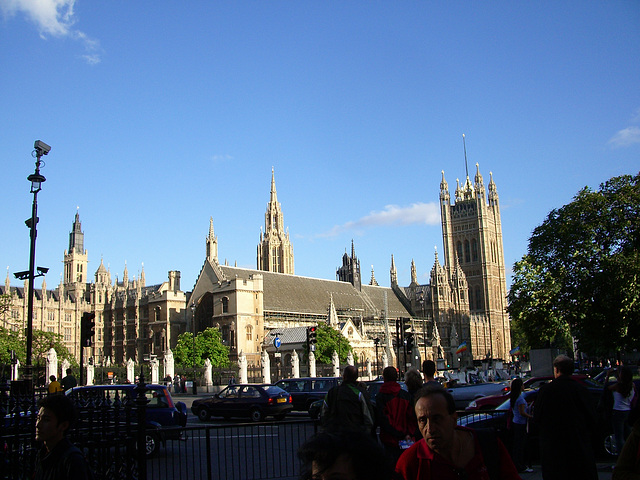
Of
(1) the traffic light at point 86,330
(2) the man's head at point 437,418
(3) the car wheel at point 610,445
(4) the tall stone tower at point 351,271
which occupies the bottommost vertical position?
(3) the car wheel at point 610,445

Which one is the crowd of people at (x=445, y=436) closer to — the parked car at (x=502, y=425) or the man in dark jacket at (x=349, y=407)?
the man in dark jacket at (x=349, y=407)

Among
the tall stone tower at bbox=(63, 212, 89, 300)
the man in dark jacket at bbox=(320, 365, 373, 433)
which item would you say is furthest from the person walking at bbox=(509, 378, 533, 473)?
the tall stone tower at bbox=(63, 212, 89, 300)

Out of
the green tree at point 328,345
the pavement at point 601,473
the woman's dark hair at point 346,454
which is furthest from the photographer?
the green tree at point 328,345

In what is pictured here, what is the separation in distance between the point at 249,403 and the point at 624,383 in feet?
53.0

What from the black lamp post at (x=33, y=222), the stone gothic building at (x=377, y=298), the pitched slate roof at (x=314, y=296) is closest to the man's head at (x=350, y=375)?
the black lamp post at (x=33, y=222)

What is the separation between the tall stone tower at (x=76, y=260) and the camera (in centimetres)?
12288

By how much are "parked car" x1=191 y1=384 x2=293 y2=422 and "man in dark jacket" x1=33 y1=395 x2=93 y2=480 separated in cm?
1945

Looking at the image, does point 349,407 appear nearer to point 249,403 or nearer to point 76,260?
point 249,403

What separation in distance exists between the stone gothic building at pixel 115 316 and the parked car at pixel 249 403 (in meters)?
44.8

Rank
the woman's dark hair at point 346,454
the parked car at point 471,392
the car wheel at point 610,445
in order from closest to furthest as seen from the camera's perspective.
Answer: the woman's dark hair at point 346,454
the car wheel at point 610,445
the parked car at point 471,392

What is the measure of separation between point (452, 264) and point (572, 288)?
82.6m

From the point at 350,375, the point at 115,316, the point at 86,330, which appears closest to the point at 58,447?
the point at 350,375

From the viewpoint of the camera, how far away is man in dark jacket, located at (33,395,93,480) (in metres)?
4.47

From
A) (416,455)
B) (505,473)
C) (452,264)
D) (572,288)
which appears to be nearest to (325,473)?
(416,455)
